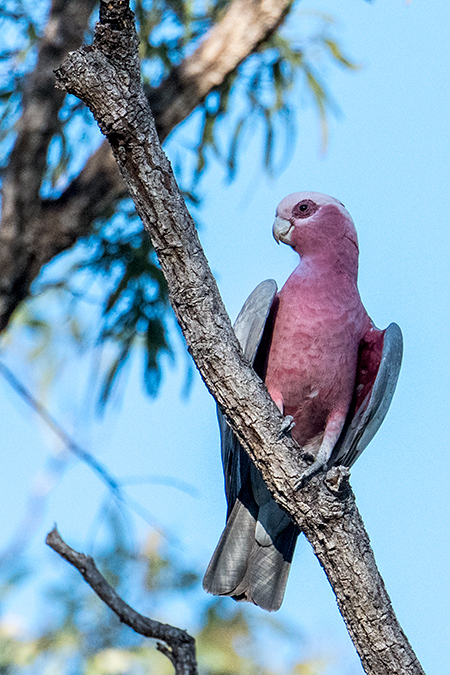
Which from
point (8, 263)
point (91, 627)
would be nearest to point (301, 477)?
point (91, 627)

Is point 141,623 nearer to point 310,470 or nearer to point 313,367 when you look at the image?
point 310,470

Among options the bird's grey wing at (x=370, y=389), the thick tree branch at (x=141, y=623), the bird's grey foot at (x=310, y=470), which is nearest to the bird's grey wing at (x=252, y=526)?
the thick tree branch at (x=141, y=623)

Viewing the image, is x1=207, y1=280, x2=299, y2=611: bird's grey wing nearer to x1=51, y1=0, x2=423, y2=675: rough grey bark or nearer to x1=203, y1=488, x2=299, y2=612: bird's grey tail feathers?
x1=203, y1=488, x2=299, y2=612: bird's grey tail feathers

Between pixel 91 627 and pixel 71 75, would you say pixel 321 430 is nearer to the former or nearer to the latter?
pixel 71 75

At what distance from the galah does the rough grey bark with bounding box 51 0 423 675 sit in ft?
1.53

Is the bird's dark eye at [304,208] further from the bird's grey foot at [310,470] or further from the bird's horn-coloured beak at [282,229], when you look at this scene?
the bird's grey foot at [310,470]

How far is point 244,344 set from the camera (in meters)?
2.94

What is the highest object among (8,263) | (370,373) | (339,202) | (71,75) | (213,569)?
(8,263)

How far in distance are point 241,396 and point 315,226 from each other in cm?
106

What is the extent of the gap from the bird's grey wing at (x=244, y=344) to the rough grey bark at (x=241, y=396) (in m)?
0.46

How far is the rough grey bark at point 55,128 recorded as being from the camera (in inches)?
197

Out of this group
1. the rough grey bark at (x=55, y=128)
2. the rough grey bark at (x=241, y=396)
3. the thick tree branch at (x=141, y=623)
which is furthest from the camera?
the rough grey bark at (x=55, y=128)

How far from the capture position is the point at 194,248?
7.79 ft

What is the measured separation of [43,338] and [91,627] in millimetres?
3570
